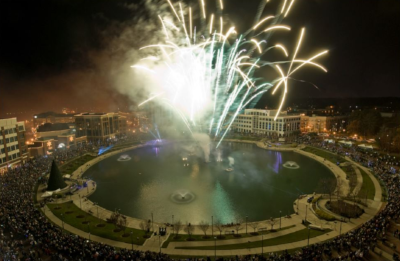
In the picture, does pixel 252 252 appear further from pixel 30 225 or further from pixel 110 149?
pixel 110 149

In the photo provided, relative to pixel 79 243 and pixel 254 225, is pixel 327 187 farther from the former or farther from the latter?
pixel 79 243

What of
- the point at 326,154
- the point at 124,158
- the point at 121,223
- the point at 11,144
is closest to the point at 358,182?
the point at 326,154

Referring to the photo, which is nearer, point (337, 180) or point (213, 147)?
point (337, 180)

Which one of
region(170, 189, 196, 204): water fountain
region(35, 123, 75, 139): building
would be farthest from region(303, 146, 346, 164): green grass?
region(35, 123, 75, 139): building

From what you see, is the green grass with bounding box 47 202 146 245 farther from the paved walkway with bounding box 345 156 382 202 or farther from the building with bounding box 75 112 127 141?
the building with bounding box 75 112 127 141

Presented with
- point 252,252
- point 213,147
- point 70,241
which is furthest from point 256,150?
point 70,241
